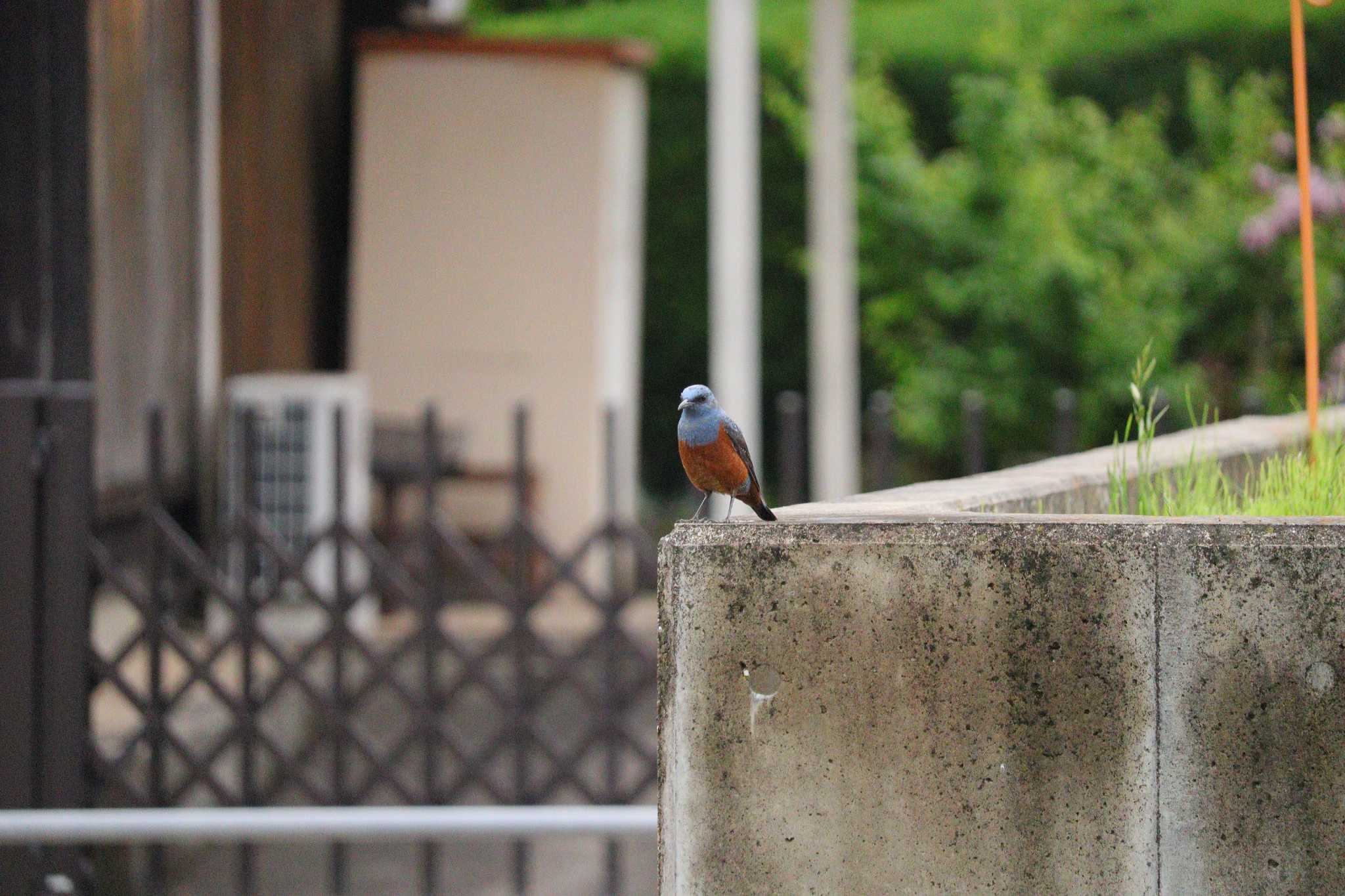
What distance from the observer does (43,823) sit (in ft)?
9.58

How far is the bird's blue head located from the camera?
2.39m

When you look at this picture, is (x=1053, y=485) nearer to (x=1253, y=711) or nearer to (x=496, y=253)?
(x=1253, y=711)

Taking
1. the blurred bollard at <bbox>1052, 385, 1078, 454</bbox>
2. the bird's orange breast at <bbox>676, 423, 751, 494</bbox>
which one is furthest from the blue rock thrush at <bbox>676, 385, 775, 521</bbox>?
the blurred bollard at <bbox>1052, 385, 1078, 454</bbox>

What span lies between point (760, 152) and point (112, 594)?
6.17m

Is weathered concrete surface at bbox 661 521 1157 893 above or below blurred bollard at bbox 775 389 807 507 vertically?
below

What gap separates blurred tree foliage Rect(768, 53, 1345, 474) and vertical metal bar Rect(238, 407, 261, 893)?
20.7ft

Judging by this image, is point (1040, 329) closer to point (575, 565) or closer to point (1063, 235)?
point (1063, 235)

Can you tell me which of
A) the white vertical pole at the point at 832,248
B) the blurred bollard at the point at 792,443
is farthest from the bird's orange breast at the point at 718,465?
the white vertical pole at the point at 832,248

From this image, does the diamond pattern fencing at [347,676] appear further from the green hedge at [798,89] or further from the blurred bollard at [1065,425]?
the green hedge at [798,89]

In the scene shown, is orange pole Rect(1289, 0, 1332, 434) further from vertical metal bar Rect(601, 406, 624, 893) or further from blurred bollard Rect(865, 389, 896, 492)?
vertical metal bar Rect(601, 406, 624, 893)

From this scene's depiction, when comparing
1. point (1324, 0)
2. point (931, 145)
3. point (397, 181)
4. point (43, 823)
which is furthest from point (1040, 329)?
point (43, 823)

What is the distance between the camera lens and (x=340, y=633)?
471cm

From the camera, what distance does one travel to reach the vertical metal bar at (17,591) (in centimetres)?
423

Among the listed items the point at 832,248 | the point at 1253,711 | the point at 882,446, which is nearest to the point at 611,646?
the point at 882,446
